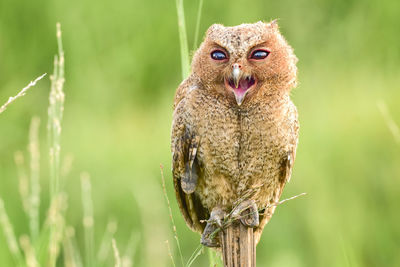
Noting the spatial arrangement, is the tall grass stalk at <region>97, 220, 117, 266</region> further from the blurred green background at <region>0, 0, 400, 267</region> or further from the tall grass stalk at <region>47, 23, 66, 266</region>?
the blurred green background at <region>0, 0, 400, 267</region>

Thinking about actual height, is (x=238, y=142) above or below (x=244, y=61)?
below

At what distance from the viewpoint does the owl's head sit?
10.5ft

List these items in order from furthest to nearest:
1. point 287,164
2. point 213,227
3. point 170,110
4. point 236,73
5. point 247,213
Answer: point 170,110
point 287,164
point 213,227
point 247,213
point 236,73

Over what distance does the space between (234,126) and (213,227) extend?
0.41 meters

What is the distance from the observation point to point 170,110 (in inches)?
279

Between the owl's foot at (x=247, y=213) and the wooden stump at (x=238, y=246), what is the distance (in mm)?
24

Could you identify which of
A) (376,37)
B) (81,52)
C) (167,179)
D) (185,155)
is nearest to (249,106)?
A: (185,155)

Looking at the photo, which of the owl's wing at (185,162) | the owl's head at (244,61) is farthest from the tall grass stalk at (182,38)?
the owl's wing at (185,162)

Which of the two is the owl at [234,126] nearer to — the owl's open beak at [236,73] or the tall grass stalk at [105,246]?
the owl's open beak at [236,73]

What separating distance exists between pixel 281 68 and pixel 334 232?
3.06 m

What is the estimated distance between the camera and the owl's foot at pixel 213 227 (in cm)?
339

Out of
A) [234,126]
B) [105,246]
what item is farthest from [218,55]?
[105,246]

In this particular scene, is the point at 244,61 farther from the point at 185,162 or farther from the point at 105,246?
the point at 105,246

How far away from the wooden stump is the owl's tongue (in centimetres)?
46
